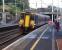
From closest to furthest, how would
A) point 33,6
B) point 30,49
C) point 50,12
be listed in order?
point 30,49, point 33,6, point 50,12

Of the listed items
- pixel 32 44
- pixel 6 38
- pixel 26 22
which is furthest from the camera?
pixel 26 22

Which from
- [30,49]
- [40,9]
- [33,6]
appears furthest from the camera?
[40,9]

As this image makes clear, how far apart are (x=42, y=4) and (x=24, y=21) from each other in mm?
42516

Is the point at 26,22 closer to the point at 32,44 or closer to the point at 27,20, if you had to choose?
the point at 27,20

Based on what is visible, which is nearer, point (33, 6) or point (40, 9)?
point (33, 6)

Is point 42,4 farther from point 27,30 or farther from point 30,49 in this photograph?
point 30,49

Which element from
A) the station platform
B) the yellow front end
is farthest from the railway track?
the yellow front end

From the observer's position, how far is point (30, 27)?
3281 centimetres

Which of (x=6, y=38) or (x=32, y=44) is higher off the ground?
(x=32, y=44)

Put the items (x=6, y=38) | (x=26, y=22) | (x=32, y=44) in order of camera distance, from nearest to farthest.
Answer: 1. (x=32, y=44)
2. (x=6, y=38)
3. (x=26, y=22)

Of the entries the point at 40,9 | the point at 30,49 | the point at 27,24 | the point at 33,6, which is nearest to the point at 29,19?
the point at 27,24

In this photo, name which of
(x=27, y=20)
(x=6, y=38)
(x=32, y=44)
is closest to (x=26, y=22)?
(x=27, y=20)

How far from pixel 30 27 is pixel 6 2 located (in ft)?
144

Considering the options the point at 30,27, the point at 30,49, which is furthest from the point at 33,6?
the point at 30,49
